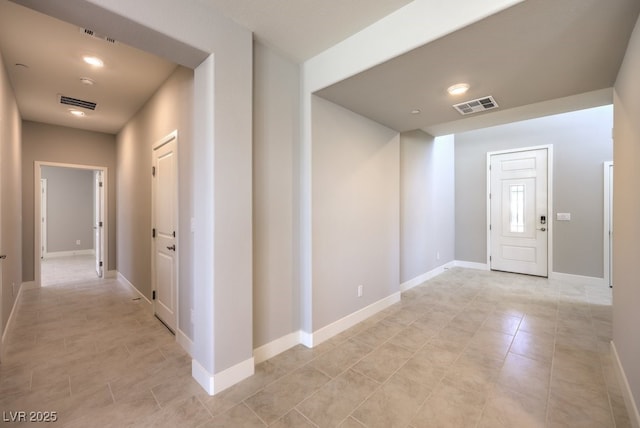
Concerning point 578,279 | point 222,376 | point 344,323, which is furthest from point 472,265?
point 222,376

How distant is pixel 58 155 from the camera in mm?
4902

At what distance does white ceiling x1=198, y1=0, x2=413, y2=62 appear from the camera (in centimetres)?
192

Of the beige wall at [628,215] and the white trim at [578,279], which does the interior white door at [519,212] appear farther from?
the beige wall at [628,215]

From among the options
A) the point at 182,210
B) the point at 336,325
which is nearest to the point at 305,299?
the point at 336,325

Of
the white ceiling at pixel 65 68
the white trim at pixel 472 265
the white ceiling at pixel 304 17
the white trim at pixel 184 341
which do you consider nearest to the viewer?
the white ceiling at pixel 304 17

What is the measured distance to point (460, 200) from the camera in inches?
245

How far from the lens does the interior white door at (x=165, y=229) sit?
9.70 ft

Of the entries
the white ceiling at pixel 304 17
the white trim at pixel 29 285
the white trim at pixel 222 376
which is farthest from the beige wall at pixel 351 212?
the white trim at pixel 29 285

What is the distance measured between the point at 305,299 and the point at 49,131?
5.57m

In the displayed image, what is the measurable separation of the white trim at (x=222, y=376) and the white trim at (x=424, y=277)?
2.93 metres

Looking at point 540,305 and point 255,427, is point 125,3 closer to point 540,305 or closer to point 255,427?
point 255,427

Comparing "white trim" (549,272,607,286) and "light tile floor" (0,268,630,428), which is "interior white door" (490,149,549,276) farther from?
"light tile floor" (0,268,630,428)

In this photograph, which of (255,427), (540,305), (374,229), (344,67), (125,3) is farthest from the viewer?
(540,305)

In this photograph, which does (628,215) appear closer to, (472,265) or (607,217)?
(607,217)
